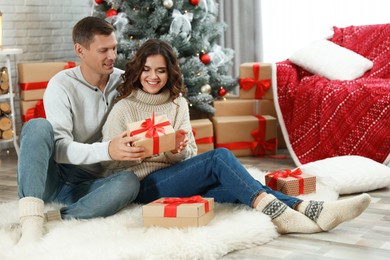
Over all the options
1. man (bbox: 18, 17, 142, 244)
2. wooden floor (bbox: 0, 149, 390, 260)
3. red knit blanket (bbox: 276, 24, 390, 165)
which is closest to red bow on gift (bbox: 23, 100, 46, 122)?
red knit blanket (bbox: 276, 24, 390, 165)

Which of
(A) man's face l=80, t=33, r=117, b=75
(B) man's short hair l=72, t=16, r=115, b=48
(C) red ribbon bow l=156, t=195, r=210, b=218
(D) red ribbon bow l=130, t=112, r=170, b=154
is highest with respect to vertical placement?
(B) man's short hair l=72, t=16, r=115, b=48

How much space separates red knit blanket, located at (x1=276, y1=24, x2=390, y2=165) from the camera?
356 centimetres

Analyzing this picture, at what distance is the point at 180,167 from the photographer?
2.62m

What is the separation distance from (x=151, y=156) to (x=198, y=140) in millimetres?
1480

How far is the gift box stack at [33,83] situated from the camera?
4.37 metres

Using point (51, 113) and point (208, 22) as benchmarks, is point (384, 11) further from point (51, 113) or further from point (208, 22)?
point (51, 113)

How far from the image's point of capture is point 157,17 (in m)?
4.22

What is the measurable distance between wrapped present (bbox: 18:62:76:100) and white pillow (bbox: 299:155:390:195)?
6.01ft

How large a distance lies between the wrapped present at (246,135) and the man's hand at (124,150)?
1.79 meters

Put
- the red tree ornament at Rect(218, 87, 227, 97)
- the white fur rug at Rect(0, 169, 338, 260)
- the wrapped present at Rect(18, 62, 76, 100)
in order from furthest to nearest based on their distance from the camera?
the red tree ornament at Rect(218, 87, 227, 97) → the wrapped present at Rect(18, 62, 76, 100) → the white fur rug at Rect(0, 169, 338, 260)

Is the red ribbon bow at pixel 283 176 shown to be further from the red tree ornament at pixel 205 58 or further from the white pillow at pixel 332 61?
Answer: the red tree ornament at pixel 205 58

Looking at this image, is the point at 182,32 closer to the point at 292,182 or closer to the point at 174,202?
the point at 292,182

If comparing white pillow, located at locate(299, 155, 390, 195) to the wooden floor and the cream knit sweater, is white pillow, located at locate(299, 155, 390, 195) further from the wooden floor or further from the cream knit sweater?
the cream knit sweater

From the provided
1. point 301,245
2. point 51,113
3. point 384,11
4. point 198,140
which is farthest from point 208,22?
point 301,245
